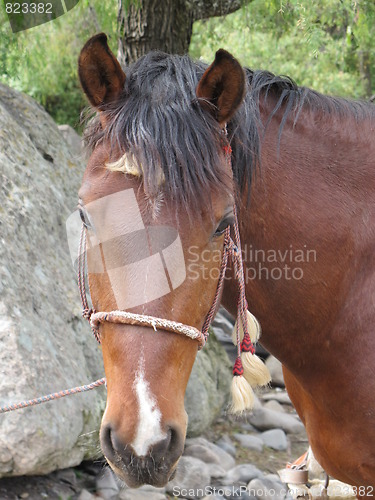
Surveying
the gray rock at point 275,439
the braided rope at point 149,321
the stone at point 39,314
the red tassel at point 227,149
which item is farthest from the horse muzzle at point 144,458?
the gray rock at point 275,439

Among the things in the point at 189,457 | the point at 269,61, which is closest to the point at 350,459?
the point at 189,457

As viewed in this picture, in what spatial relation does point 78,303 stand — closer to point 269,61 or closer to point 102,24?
point 102,24

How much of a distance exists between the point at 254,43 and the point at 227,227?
7022mm

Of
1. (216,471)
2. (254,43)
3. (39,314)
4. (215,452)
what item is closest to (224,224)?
(39,314)

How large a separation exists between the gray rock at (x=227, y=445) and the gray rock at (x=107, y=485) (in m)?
1.29

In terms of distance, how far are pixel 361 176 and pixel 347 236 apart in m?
0.25

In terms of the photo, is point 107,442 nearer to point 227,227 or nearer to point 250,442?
point 227,227

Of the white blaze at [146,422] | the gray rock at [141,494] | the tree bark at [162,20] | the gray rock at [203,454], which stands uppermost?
the tree bark at [162,20]

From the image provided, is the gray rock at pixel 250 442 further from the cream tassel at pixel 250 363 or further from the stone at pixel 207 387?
the cream tassel at pixel 250 363

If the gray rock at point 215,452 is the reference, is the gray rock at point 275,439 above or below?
below

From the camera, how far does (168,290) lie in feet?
5.32

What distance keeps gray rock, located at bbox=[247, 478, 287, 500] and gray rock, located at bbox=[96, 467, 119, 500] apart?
3.23 feet

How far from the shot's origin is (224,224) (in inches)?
69.5

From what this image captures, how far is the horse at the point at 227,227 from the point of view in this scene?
5.22 ft
